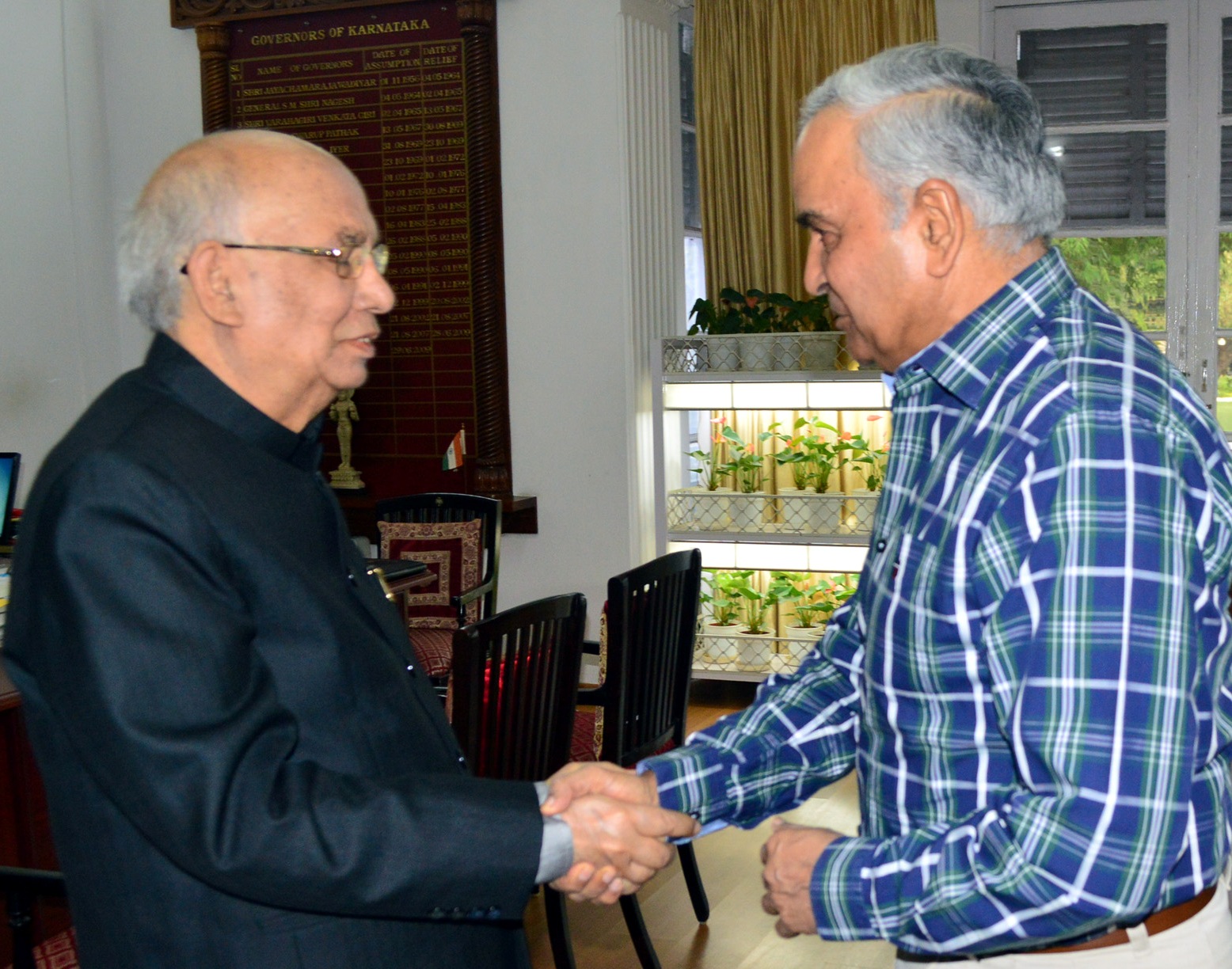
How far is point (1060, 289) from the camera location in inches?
48.6

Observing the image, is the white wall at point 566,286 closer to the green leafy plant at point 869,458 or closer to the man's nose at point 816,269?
the green leafy plant at point 869,458

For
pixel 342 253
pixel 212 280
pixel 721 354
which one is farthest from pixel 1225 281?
pixel 212 280

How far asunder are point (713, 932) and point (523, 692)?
106 centimetres

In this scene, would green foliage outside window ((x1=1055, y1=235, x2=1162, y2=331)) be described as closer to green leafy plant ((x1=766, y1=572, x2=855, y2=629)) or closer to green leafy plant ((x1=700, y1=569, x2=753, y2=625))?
green leafy plant ((x1=766, y1=572, x2=855, y2=629))

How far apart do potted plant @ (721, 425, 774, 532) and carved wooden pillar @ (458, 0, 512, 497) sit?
931mm

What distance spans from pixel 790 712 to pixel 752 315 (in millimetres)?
3704

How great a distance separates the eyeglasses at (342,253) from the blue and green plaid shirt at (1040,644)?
60cm

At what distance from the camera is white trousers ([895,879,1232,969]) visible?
1.20 metres

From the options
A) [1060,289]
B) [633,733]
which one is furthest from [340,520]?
[633,733]

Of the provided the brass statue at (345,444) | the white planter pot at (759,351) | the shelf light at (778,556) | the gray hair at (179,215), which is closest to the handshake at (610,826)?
the gray hair at (179,215)

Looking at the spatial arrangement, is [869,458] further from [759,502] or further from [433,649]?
[433,649]

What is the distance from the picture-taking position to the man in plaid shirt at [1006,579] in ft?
3.43

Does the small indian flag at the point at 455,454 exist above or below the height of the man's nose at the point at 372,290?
below

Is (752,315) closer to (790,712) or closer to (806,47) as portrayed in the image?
(806,47)
